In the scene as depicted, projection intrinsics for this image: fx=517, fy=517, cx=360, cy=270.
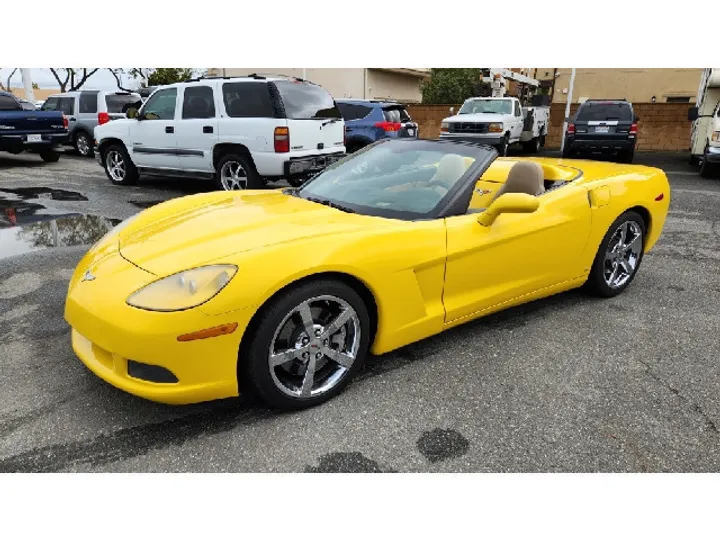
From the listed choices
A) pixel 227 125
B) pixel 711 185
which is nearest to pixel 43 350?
pixel 227 125

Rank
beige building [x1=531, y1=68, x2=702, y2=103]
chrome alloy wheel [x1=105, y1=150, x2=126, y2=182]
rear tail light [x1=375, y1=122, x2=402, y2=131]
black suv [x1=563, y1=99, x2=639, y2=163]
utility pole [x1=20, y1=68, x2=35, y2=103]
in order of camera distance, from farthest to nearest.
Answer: beige building [x1=531, y1=68, x2=702, y2=103] → utility pole [x1=20, y1=68, x2=35, y2=103] → black suv [x1=563, y1=99, x2=639, y2=163] → rear tail light [x1=375, y1=122, x2=402, y2=131] → chrome alloy wheel [x1=105, y1=150, x2=126, y2=182]

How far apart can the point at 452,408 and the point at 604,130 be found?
13741 mm

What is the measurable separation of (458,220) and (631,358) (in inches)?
55.3

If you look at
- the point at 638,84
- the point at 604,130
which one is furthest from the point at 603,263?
the point at 638,84

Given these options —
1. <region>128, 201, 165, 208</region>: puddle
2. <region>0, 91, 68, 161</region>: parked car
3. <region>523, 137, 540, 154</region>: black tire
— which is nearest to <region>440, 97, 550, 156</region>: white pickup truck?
<region>523, 137, 540, 154</region>: black tire

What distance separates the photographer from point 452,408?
2.66 meters

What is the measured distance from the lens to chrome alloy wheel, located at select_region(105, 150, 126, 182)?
31.0 feet

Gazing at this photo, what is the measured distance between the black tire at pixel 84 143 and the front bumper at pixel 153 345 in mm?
13787

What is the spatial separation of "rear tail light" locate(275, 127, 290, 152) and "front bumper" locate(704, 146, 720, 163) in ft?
30.1

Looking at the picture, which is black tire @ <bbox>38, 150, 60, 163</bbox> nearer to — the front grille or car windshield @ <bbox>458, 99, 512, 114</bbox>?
the front grille

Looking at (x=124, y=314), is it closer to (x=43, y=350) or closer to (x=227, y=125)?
(x=43, y=350)

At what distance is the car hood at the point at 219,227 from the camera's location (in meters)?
2.51

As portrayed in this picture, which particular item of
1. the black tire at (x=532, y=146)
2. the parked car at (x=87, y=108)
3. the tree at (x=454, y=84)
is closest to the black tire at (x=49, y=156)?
the parked car at (x=87, y=108)

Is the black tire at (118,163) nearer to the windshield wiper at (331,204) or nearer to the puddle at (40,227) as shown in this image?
the puddle at (40,227)
